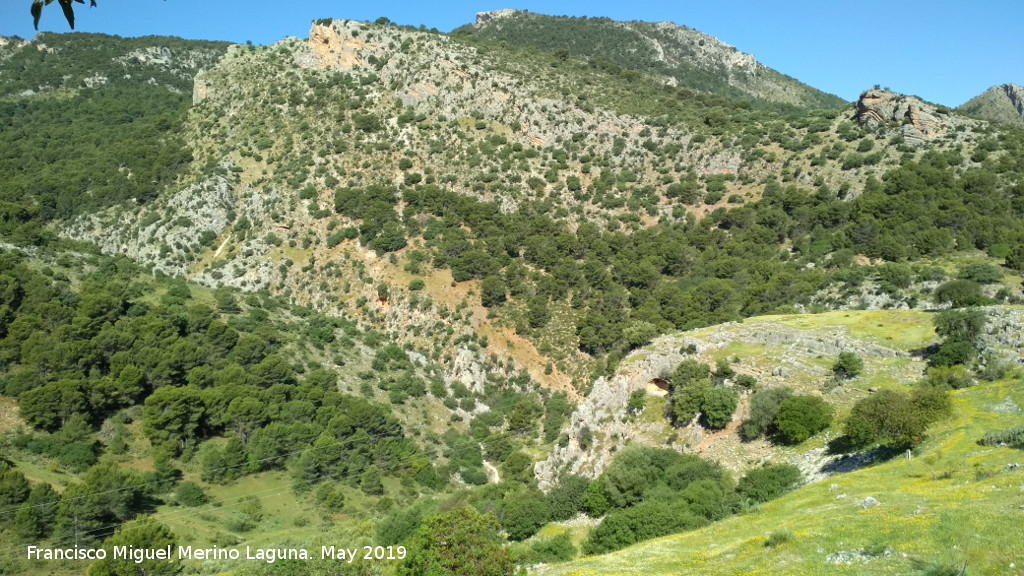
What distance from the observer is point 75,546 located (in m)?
31.4

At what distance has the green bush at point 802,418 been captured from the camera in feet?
94.2

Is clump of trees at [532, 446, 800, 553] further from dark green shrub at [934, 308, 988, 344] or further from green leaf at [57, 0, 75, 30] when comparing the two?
green leaf at [57, 0, 75, 30]

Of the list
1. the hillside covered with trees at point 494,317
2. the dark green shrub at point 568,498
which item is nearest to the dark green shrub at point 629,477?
the hillside covered with trees at point 494,317

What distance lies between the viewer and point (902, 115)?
7450cm

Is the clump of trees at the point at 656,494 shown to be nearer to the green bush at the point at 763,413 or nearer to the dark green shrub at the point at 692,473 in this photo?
the dark green shrub at the point at 692,473

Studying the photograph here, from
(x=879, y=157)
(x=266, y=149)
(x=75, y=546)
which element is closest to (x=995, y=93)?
(x=879, y=157)

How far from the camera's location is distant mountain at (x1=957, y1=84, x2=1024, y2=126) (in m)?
142

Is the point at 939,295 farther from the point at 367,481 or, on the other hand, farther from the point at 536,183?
the point at 536,183

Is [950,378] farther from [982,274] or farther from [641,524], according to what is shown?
[982,274]

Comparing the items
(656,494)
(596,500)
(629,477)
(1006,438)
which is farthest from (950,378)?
(596,500)

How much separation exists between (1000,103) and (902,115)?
359 feet

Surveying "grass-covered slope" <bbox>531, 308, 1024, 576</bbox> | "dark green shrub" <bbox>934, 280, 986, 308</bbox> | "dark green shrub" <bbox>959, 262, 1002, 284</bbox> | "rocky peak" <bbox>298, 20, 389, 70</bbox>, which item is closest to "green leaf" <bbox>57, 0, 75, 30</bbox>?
"grass-covered slope" <bbox>531, 308, 1024, 576</bbox>

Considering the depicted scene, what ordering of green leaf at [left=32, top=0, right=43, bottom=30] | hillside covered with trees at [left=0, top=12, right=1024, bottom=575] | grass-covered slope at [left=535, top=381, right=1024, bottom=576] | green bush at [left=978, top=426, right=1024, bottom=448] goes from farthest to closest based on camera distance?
hillside covered with trees at [left=0, top=12, right=1024, bottom=575], green bush at [left=978, top=426, right=1024, bottom=448], grass-covered slope at [left=535, top=381, right=1024, bottom=576], green leaf at [left=32, top=0, right=43, bottom=30]

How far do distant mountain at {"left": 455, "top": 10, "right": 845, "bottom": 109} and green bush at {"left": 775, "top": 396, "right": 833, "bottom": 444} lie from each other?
11327 cm
